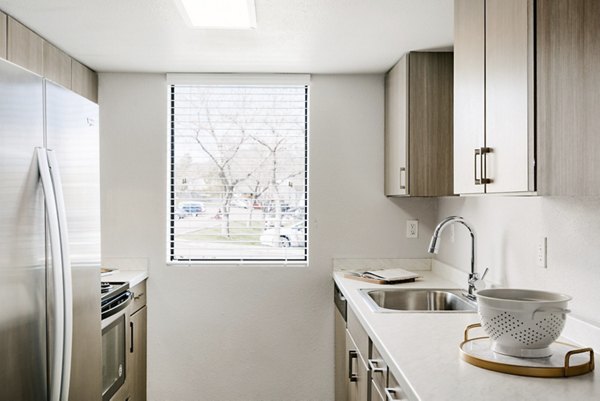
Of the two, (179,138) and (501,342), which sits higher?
(179,138)

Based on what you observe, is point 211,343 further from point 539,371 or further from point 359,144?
point 539,371

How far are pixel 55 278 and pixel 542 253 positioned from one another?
5.62ft

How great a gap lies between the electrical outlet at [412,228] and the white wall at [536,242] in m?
0.50

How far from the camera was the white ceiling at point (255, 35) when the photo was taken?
2.43 meters

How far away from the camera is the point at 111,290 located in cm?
279

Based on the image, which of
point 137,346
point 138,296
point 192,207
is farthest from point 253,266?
point 137,346

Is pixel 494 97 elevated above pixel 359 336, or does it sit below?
above

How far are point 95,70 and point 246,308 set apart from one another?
5.82 feet

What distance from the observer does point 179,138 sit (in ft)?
12.4

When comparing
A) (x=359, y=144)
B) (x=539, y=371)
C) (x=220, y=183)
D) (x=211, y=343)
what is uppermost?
(x=359, y=144)

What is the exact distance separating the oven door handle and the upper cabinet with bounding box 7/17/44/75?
1.18 meters

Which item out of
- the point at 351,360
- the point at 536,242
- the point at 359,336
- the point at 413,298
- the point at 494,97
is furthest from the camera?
the point at 413,298

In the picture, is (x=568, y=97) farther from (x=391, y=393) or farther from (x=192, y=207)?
(x=192, y=207)

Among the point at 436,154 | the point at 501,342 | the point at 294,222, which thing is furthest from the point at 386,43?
the point at 501,342
